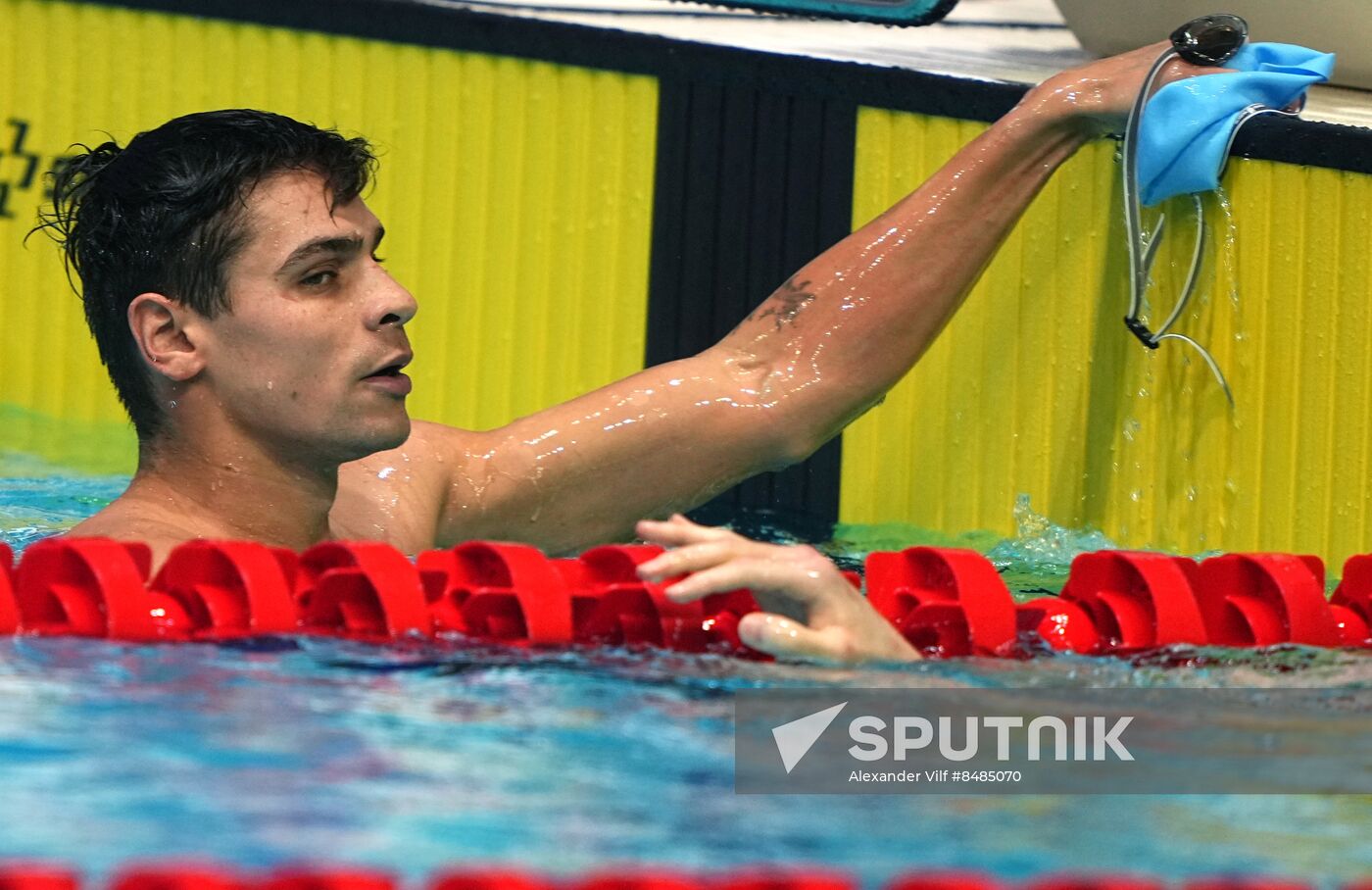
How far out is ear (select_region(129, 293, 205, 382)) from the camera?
2205 mm

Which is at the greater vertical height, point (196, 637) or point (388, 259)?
point (388, 259)

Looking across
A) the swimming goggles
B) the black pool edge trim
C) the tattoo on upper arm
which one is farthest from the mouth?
the black pool edge trim

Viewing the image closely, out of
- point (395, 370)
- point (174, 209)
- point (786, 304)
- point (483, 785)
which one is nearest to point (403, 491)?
point (395, 370)

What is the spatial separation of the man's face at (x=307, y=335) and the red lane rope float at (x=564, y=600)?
21cm

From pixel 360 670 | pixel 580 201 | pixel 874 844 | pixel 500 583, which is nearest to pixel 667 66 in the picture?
pixel 580 201

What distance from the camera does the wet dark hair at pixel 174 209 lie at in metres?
2.19

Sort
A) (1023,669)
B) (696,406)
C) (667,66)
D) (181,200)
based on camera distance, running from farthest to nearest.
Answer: (667,66), (696,406), (181,200), (1023,669)

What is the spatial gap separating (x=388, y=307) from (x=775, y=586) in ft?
2.48

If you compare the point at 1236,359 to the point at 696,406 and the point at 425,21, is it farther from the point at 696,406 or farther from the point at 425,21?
the point at 425,21

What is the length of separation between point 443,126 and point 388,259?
31 centimetres

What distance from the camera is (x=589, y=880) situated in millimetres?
1194

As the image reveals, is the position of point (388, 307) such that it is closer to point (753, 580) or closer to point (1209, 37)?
point (753, 580)

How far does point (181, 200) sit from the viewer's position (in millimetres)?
2180

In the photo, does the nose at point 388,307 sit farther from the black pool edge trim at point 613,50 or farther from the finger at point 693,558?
the black pool edge trim at point 613,50
